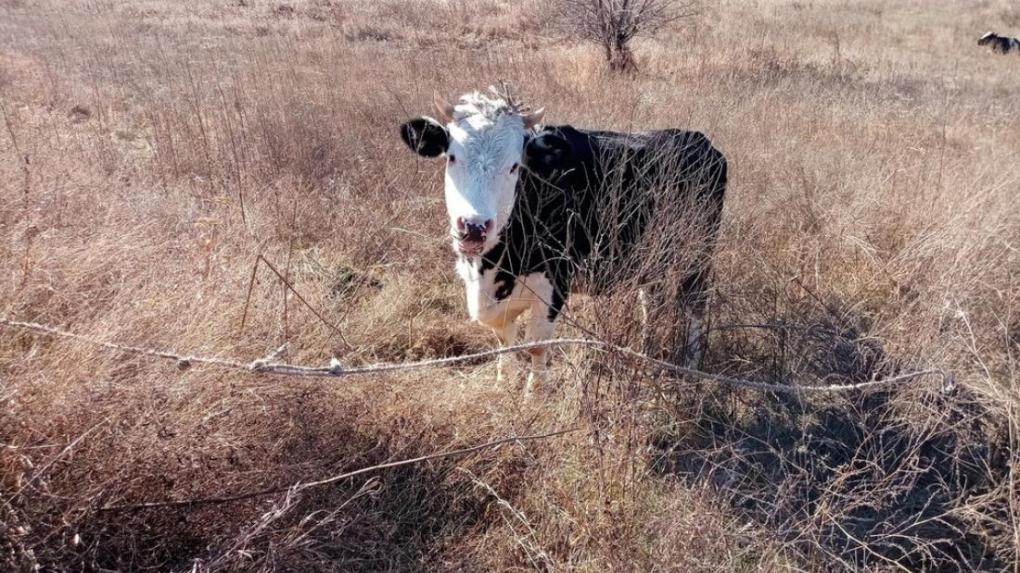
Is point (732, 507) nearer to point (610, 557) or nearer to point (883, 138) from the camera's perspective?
point (610, 557)

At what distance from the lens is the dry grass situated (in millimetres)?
2449

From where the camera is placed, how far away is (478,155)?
137 inches

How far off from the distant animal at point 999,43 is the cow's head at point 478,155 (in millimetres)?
20516

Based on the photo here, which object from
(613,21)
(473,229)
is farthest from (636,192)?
(613,21)

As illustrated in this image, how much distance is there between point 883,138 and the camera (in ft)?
25.2

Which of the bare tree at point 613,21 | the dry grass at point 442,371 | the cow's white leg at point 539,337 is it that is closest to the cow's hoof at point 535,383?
the cow's white leg at point 539,337

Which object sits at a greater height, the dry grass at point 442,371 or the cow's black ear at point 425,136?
the cow's black ear at point 425,136

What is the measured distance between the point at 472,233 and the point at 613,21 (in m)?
9.72

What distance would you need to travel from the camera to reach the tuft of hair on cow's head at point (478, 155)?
10.8 ft

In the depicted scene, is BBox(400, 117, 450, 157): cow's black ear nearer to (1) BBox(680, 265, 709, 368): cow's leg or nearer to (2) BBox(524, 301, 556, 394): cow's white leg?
(2) BBox(524, 301, 556, 394): cow's white leg

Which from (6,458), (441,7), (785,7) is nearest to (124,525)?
(6,458)

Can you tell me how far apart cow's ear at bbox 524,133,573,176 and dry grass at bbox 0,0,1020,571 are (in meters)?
0.41

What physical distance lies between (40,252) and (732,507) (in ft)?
10.6

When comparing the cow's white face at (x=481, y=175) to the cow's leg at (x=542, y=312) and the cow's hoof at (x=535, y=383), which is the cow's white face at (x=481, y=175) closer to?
the cow's leg at (x=542, y=312)
